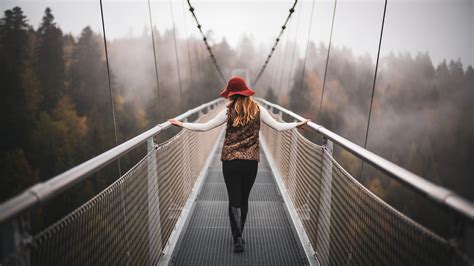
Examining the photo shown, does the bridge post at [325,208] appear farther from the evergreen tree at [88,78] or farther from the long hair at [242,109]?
the evergreen tree at [88,78]

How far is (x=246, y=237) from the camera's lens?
2639mm

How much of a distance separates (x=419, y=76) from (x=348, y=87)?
Result: 28.7ft

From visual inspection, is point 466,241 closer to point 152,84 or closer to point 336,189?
point 336,189

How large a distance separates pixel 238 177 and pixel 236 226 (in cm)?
31

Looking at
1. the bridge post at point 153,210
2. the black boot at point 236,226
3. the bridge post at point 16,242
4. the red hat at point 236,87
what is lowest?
the black boot at point 236,226

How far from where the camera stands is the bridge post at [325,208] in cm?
197

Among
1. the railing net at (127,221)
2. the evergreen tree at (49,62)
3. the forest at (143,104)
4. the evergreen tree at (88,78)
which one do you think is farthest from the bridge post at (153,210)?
the evergreen tree at (88,78)

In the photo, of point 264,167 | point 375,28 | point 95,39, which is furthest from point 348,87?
point 264,167

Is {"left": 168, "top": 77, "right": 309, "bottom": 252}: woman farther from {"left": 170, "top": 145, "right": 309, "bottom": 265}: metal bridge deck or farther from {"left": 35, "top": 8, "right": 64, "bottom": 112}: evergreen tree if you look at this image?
{"left": 35, "top": 8, "right": 64, "bottom": 112}: evergreen tree

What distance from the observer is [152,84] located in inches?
2077

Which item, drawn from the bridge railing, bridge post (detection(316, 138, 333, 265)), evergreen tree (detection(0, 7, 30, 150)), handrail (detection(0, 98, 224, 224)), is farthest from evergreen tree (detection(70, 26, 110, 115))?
handrail (detection(0, 98, 224, 224))

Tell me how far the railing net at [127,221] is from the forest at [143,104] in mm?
18197

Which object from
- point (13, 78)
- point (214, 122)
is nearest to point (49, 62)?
point (13, 78)

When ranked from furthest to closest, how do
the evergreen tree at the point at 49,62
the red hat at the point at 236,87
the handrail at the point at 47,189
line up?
the evergreen tree at the point at 49,62, the red hat at the point at 236,87, the handrail at the point at 47,189
